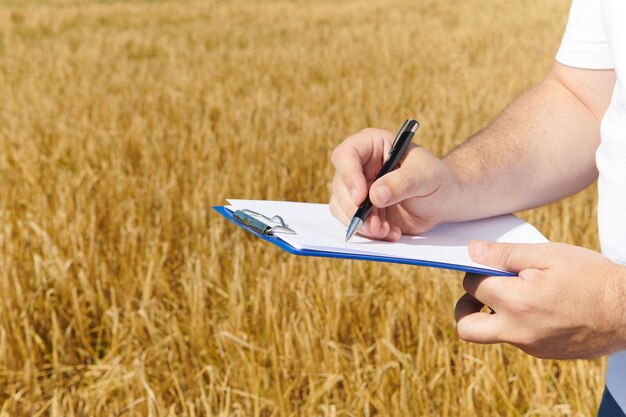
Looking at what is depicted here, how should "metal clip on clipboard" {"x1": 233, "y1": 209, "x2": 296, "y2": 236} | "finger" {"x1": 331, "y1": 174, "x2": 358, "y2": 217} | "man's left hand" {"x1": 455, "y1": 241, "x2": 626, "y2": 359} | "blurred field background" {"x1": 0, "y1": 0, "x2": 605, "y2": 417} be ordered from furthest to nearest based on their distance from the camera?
"blurred field background" {"x1": 0, "y1": 0, "x2": 605, "y2": 417}, "finger" {"x1": 331, "y1": 174, "x2": 358, "y2": 217}, "metal clip on clipboard" {"x1": 233, "y1": 209, "x2": 296, "y2": 236}, "man's left hand" {"x1": 455, "y1": 241, "x2": 626, "y2": 359}

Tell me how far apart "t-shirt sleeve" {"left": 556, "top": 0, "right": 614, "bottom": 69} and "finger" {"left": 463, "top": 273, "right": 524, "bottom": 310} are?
398 mm

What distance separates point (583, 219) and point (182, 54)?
5.04m

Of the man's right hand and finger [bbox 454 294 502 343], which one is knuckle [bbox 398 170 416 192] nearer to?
the man's right hand

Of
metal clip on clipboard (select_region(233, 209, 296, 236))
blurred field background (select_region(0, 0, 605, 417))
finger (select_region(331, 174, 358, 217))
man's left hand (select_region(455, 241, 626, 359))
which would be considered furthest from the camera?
blurred field background (select_region(0, 0, 605, 417))

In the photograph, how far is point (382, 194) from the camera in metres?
0.94

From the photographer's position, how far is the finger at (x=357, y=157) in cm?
99

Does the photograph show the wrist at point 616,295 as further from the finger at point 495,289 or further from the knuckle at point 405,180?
the knuckle at point 405,180

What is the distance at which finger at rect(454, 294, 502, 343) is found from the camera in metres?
0.90

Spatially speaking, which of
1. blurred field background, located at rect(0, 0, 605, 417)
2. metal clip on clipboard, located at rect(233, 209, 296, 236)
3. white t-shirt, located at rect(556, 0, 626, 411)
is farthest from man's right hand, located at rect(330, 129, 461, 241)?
blurred field background, located at rect(0, 0, 605, 417)

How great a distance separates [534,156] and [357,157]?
0.29 metres

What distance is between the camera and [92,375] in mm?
1925

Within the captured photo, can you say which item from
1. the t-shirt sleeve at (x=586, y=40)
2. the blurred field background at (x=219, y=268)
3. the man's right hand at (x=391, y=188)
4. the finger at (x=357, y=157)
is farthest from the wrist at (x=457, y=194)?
the blurred field background at (x=219, y=268)

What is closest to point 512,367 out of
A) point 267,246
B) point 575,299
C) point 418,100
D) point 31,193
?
point 267,246

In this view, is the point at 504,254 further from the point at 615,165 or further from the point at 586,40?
the point at 586,40
